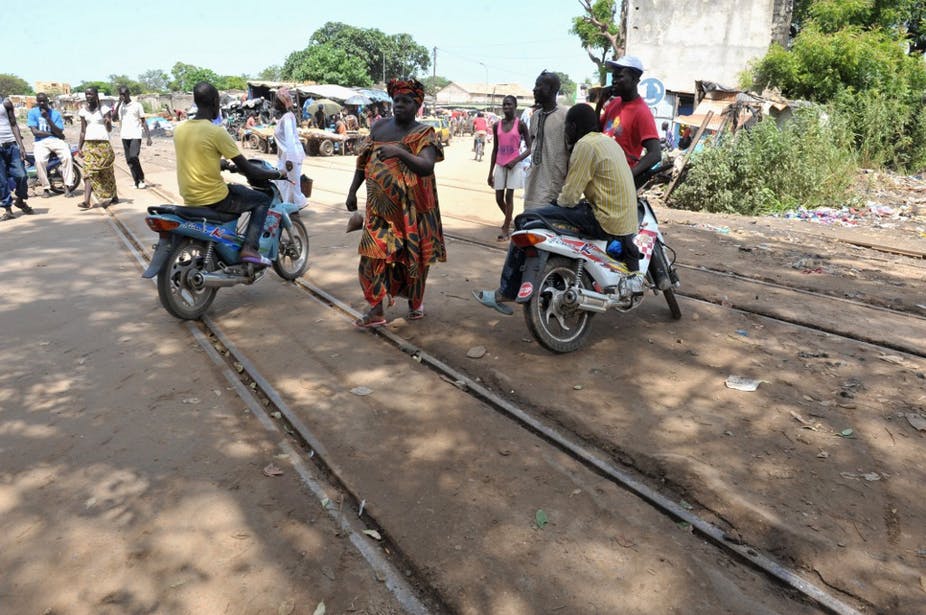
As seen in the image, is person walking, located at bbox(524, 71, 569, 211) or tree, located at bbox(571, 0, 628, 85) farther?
tree, located at bbox(571, 0, 628, 85)

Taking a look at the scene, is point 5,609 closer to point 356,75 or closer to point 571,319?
A: point 571,319

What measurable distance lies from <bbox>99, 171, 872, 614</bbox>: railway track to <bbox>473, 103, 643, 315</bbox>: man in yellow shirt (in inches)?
35.3

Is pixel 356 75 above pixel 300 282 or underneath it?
above

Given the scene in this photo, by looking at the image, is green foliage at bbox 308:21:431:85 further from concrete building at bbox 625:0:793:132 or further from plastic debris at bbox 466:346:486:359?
plastic debris at bbox 466:346:486:359

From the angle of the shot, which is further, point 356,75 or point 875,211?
point 356,75

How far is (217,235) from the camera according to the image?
17.8ft

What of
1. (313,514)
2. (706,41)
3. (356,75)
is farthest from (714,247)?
(356,75)

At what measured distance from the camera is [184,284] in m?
5.35

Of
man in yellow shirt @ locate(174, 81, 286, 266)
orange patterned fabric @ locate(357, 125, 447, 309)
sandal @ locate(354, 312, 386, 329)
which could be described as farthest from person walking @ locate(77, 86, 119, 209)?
sandal @ locate(354, 312, 386, 329)

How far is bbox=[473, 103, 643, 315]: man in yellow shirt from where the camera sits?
14.3 feet

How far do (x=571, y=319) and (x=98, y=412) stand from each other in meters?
3.25

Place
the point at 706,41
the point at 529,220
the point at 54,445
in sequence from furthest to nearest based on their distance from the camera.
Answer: the point at 706,41
the point at 529,220
the point at 54,445

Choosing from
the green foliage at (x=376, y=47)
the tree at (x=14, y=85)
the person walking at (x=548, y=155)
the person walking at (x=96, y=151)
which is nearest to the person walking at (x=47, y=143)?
the person walking at (x=96, y=151)

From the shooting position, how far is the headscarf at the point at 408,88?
4.68 m
